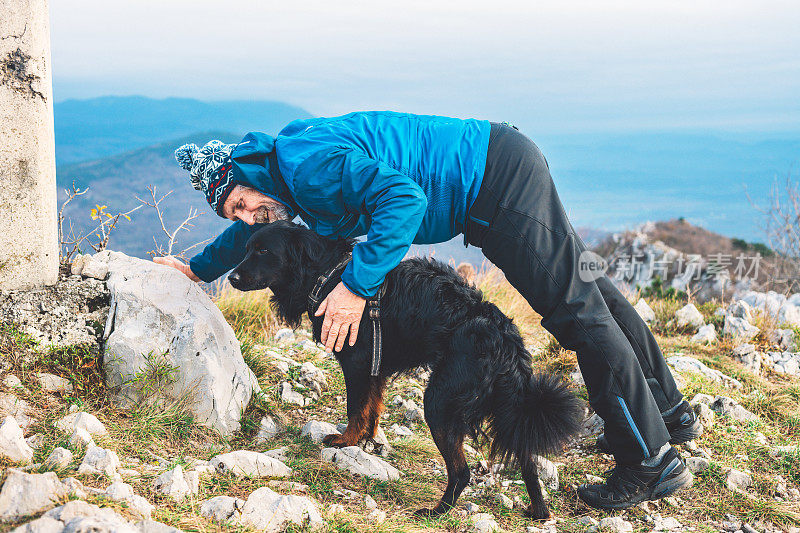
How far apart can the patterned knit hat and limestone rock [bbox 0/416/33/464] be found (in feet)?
4.88

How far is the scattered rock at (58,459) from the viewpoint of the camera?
2.62 m

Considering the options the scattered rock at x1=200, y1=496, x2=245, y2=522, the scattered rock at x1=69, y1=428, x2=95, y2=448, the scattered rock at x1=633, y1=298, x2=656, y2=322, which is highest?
the scattered rock at x1=69, y1=428, x2=95, y2=448

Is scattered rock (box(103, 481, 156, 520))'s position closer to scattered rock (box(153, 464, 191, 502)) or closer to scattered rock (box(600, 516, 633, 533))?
scattered rock (box(153, 464, 191, 502))

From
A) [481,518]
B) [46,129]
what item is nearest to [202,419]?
[481,518]

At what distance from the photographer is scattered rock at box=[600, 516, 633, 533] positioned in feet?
10.4

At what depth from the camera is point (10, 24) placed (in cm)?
344

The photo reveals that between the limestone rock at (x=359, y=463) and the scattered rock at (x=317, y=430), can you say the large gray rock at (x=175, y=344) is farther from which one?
the limestone rock at (x=359, y=463)

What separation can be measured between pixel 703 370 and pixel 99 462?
15.3 ft

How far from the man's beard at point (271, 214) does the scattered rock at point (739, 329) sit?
489 centimetres

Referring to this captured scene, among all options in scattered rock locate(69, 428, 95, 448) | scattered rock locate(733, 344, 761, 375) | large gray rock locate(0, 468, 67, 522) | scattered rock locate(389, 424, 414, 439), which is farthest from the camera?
scattered rock locate(733, 344, 761, 375)

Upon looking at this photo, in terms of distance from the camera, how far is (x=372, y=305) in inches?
131

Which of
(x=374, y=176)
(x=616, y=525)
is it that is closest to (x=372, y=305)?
(x=374, y=176)

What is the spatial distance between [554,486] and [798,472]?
1660 millimetres

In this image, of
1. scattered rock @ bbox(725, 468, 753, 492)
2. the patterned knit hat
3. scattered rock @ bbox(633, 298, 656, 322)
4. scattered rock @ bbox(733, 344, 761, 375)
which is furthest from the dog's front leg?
scattered rock @ bbox(633, 298, 656, 322)
